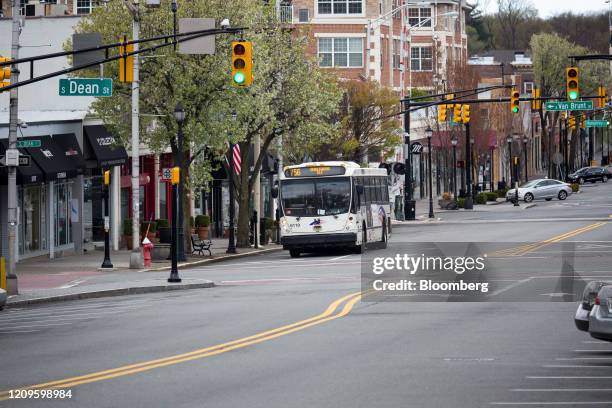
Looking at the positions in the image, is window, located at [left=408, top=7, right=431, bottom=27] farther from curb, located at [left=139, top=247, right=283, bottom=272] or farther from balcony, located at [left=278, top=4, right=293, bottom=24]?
curb, located at [left=139, top=247, right=283, bottom=272]

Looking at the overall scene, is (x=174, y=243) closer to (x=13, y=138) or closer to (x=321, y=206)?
(x=13, y=138)

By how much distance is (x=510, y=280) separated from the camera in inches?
1276

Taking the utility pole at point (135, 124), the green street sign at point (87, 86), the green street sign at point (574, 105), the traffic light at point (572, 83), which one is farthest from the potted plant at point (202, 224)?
the green street sign at point (87, 86)

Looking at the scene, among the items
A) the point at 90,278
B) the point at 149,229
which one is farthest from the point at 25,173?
the point at 149,229

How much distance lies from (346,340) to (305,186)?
1000 inches

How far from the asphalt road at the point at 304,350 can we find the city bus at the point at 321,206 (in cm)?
1087

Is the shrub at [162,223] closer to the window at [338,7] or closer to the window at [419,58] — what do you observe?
the window at [338,7]

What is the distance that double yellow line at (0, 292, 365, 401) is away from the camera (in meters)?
16.4

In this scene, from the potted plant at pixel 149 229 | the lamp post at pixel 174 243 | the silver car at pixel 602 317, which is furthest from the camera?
the potted plant at pixel 149 229

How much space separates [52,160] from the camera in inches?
1805

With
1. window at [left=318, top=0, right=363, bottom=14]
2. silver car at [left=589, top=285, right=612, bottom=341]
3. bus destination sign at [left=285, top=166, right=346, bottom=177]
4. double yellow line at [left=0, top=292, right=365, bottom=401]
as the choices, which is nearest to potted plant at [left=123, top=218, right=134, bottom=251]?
bus destination sign at [left=285, top=166, right=346, bottom=177]

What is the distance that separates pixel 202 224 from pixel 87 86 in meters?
24.9

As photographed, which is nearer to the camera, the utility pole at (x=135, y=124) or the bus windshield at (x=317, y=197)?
the utility pole at (x=135, y=124)

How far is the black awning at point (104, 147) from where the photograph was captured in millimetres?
49781
